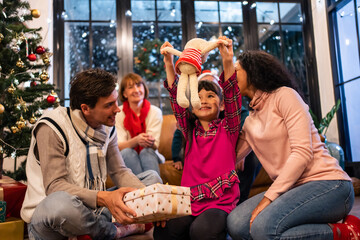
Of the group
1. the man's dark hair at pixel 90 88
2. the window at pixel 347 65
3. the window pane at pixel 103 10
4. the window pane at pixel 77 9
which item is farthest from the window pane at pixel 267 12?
the man's dark hair at pixel 90 88

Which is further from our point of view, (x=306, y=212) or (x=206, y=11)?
(x=206, y=11)

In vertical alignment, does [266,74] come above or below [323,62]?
below

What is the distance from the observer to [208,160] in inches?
61.6

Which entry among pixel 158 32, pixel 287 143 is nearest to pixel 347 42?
pixel 158 32

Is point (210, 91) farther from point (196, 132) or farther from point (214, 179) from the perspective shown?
point (214, 179)

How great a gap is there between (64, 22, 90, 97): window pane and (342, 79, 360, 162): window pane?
3066 millimetres

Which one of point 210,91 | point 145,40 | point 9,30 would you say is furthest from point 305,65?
point 9,30

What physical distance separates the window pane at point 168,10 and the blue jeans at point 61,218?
331cm

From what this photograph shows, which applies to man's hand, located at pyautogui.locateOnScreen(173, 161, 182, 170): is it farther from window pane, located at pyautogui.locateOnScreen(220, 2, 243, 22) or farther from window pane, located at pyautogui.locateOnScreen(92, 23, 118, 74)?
window pane, located at pyautogui.locateOnScreen(220, 2, 243, 22)

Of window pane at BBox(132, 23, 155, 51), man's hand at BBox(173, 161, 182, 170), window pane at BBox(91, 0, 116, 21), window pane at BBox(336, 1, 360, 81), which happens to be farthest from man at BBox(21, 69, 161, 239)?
window pane at BBox(336, 1, 360, 81)

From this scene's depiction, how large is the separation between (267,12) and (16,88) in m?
3.33

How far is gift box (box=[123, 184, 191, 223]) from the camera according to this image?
1145 mm

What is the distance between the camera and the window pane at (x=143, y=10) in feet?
13.9

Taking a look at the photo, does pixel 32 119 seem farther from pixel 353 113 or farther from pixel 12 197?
pixel 353 113
